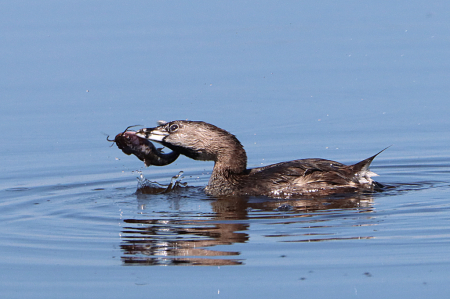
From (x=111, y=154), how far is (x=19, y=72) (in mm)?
4400

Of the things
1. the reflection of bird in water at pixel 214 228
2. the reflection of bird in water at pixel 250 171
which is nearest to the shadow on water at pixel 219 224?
the reflection of bird in water at pixel 214 228

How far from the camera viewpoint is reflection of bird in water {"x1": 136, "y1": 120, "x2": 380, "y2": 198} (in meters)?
9.88

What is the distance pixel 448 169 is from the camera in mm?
11352

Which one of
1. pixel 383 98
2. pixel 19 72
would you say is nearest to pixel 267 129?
pixel 383 98

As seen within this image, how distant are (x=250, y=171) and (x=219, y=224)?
2.08 m

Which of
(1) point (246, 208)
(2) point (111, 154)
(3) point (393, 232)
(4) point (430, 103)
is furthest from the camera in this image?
(4) point (430, 103)

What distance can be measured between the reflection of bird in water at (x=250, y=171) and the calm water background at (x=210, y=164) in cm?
27

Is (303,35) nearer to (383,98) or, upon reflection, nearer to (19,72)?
(383,98)

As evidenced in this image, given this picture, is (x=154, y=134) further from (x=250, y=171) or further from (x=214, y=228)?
(x=214, y=228)

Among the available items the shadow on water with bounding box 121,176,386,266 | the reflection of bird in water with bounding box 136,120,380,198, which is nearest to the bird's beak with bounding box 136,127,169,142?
the reflection of bird in water with bounding box 136,120,380,198

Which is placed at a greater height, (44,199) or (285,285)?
(44,199)

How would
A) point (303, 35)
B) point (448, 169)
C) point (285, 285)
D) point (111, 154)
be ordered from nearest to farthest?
1. point (285, 285)
2. point (448, 169)
3. point (111, 154)
4. point (303, 35)

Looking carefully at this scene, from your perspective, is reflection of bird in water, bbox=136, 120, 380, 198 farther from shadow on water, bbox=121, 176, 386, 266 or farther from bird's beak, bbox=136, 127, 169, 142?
shadow on water, bbox=121, 176, 386, 266

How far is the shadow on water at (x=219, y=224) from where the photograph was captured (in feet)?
24.5
